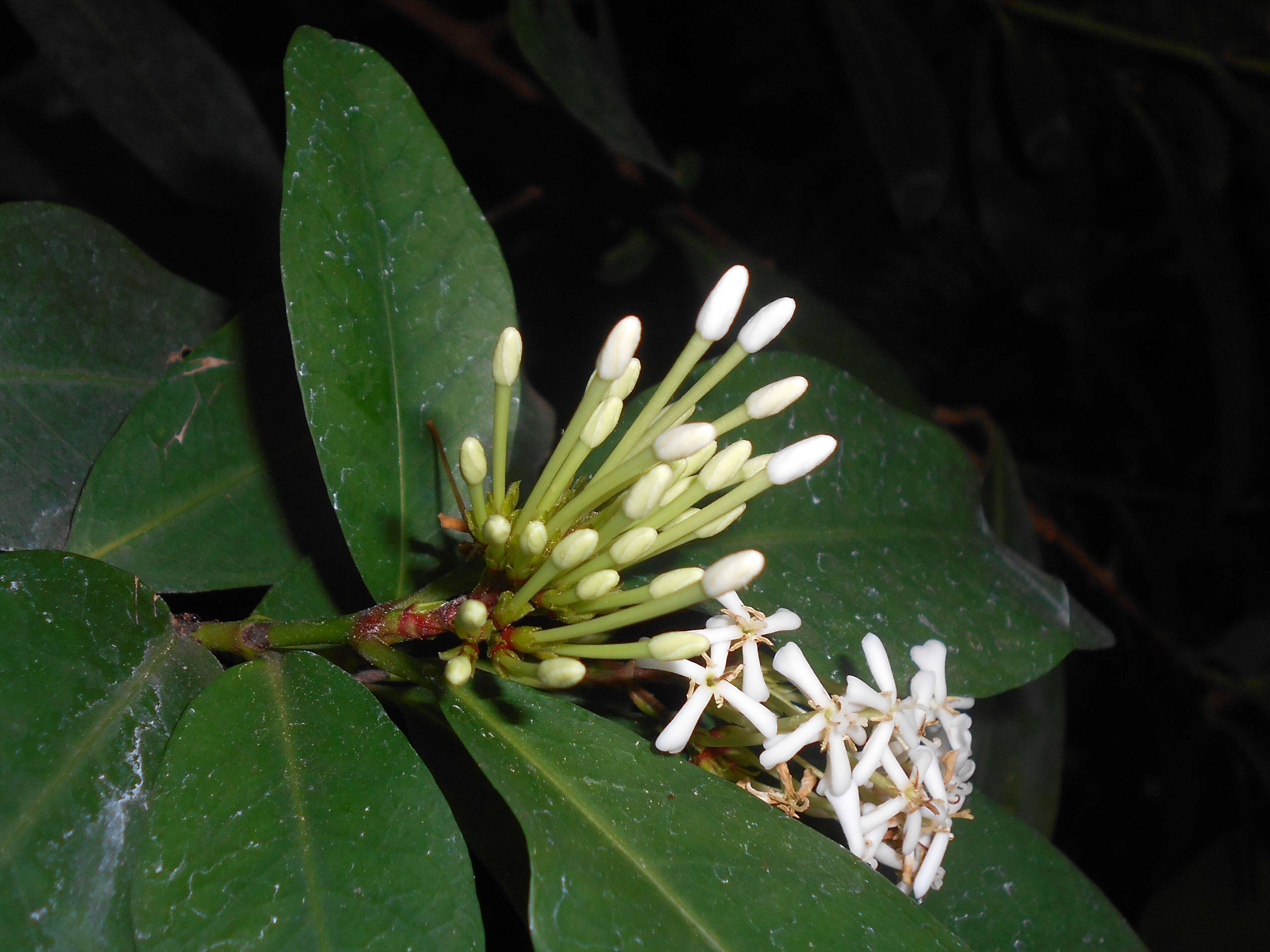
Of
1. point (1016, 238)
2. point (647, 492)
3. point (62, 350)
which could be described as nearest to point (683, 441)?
point (647, 492)

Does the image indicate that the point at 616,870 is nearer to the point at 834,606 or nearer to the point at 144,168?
the point at 834,606

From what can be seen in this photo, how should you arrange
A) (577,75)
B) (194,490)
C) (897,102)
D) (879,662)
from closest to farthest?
1. (879,662)
2. (194,490)
3. (577,75)
4. (897,102)

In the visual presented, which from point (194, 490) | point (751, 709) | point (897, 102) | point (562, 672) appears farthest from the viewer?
point (897, 102)

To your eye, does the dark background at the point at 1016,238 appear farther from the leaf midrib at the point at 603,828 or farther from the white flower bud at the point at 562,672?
the white flower bud at the point at 562,672

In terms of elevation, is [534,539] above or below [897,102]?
below

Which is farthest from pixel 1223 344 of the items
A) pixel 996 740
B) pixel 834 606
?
pixel 834 606

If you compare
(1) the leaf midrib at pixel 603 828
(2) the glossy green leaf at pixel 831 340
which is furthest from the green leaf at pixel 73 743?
(2) the glossy green leaf at pixel 831 340

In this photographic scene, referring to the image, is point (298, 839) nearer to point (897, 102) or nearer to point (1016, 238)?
point (897, 102)

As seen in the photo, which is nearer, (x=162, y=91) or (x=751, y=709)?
(x=751, y=709)
